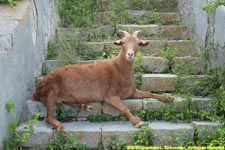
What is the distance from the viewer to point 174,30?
791 cm

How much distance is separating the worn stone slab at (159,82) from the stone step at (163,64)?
257 mm

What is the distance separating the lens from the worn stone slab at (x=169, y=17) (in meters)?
8.28

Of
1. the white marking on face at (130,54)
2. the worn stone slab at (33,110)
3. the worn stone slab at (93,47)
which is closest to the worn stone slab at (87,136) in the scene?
the worn stone slab at (33,110)

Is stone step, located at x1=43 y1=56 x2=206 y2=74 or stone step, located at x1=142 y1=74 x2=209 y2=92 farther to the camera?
stone step, located at x1=43 y1=56 x2=206 y2=74

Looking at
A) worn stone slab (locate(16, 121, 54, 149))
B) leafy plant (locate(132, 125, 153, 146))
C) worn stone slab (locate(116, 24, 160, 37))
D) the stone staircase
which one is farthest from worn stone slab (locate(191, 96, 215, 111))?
worn stone slab (locate(116, 24, 160, 37))

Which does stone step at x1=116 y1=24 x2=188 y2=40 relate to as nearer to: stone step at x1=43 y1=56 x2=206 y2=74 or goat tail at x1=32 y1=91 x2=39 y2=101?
stone step at x1=43 y1=56 x2=206 y2=74

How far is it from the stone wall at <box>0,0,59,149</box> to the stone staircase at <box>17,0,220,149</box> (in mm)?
274

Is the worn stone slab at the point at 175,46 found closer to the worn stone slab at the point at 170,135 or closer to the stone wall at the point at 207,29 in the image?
the stone wall at the point at 207,29

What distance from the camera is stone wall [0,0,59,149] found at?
17.5 ft

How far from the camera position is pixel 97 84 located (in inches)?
236

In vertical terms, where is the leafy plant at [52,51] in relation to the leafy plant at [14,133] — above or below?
above

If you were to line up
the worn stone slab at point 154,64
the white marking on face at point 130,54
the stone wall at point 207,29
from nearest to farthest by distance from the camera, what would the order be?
the white marking on face at point 130,54 → the stone wall at point 207,29 → the worn stone slab at point 154,64

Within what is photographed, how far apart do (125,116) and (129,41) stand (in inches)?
36.7

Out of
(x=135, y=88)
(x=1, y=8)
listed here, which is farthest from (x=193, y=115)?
(x=1, y=8)
